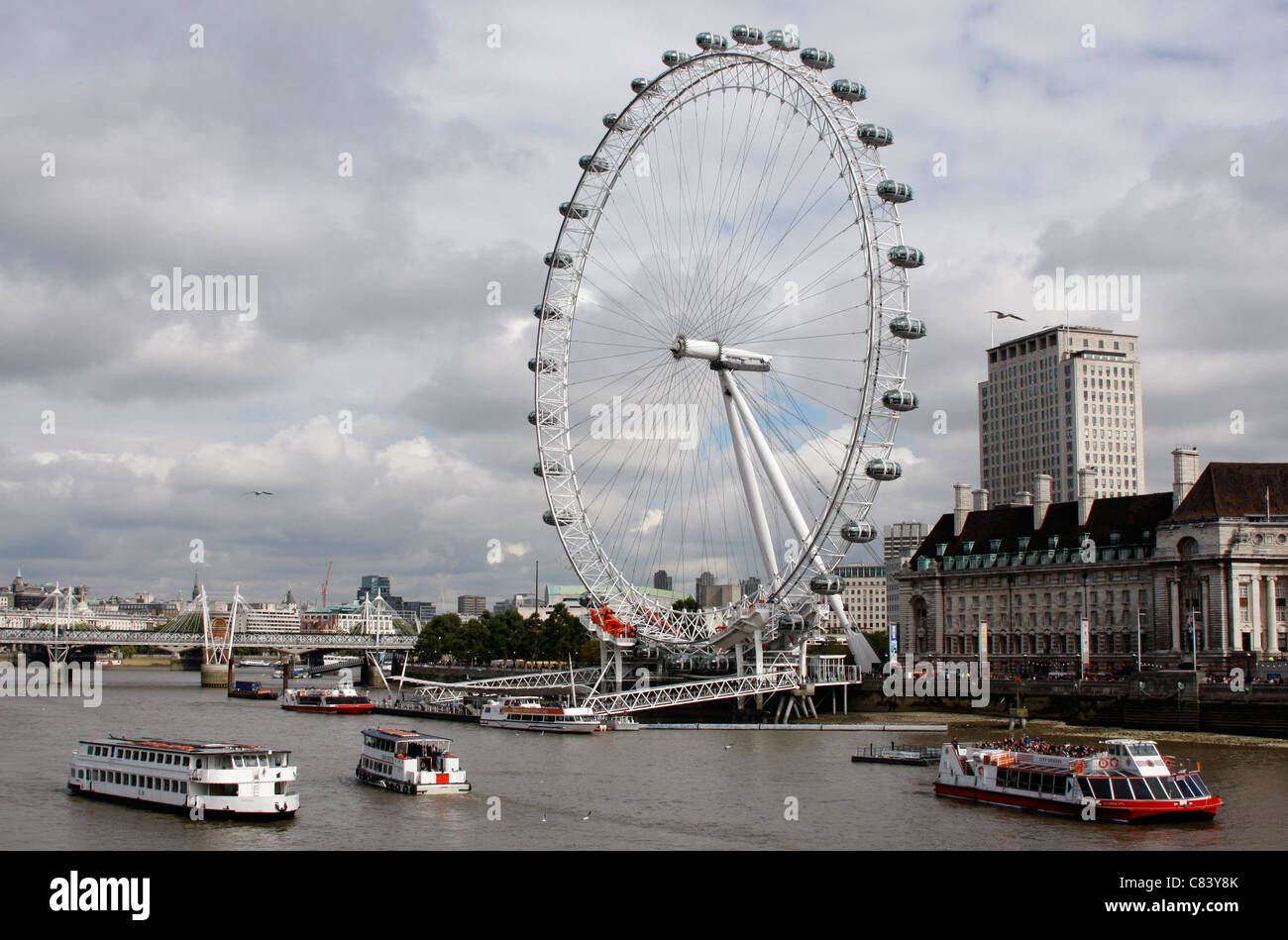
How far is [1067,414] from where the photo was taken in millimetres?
177250

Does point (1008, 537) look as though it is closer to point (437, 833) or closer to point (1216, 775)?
point (1216, 775)

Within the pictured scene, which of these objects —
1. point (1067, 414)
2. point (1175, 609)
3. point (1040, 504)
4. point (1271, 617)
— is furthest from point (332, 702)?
point (1067, 414)

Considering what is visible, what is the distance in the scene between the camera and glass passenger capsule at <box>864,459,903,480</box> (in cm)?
6906

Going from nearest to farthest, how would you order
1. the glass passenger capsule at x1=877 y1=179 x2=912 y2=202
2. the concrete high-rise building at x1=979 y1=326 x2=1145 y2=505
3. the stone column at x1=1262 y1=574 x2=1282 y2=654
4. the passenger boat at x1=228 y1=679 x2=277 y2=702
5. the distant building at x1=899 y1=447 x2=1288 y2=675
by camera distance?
the glass passenger capsule at x1=877 y1=179 x2=912 y2=202 → the stone column at x1=1262 y1=574 x2=1282 y2=654 → the distant building at x1=899 y1=447 x2=1288 y2=675 → the passenger boat at x1=228 y1=679 x2=277 y2=702 → the concrete high-rise building at x1=979 y1=326 x2=1145 y2=505

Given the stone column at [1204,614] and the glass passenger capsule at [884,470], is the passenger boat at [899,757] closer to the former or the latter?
the glass passenger capsule at [884,470]

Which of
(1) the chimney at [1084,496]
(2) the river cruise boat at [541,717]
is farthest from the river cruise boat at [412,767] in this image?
(1) the chimney at [1084,496]

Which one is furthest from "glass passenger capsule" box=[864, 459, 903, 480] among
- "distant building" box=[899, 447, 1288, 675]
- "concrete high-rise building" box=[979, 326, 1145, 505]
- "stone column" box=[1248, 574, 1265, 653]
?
"concrete high-rise building" box=[979, 326, 1145, 505]

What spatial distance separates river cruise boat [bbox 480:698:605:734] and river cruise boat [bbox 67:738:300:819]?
32.1 m

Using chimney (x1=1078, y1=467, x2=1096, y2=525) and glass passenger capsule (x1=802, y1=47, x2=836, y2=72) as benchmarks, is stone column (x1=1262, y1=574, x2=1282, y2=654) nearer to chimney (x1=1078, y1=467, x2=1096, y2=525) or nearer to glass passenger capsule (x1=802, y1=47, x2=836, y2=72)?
chimney (x1=1078, y1=467, x2=1096, y2=525)

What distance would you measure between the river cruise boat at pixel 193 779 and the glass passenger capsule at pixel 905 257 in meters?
40.1
